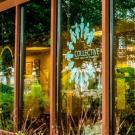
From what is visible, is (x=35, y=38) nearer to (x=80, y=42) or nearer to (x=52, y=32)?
(x=52, y=32)

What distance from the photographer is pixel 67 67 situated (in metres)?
8.25

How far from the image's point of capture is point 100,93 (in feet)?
24.3

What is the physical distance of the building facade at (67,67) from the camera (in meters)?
7.12

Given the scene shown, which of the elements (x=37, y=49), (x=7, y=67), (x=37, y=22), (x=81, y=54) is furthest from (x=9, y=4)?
(x=81, y=54)

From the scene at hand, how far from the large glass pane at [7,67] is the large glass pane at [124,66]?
3149 millimetres

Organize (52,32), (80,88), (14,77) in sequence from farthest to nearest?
(14,77) < (52,32) < (80,88)

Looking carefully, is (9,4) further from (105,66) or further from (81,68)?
(105,66)

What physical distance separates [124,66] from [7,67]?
364cm

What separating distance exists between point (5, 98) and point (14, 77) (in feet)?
2.07

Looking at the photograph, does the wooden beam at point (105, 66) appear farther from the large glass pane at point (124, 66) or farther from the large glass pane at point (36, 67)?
the large glass pane at point (36, 67)

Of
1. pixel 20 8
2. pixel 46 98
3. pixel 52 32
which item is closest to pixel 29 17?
pixel 20 8

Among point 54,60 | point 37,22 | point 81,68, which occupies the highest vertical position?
point 37,22

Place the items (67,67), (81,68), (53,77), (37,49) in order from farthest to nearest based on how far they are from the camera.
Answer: (37,49) → (53,77) → (67,67) → (81,68)

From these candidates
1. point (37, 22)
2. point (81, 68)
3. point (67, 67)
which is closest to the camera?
point (81, 68)
